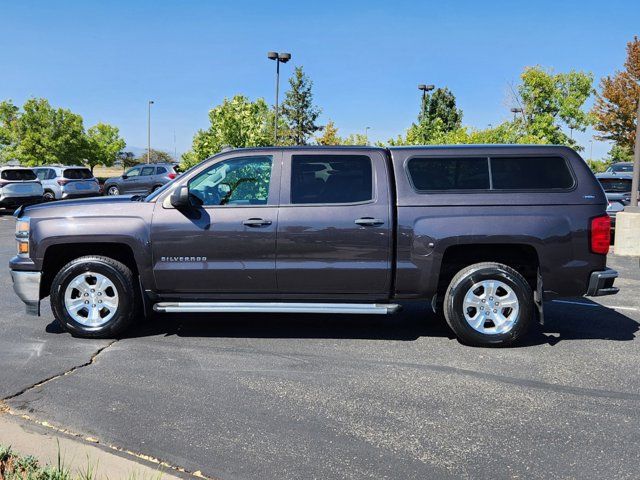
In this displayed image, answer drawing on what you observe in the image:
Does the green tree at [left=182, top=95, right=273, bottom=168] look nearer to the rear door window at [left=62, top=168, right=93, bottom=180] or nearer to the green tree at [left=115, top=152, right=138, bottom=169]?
Answer: the rear door window at [left=62, top=168, right=93, bottom=180]

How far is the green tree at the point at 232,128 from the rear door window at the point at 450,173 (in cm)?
1599

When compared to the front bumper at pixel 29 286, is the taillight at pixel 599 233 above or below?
above

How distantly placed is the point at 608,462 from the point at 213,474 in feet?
7.38

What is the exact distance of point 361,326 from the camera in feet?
21.7

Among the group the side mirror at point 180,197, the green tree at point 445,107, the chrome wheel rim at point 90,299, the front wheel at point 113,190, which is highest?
the green tree at point 445,107

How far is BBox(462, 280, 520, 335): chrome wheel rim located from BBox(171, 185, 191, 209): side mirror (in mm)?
2782

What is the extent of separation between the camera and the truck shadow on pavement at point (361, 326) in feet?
20.4

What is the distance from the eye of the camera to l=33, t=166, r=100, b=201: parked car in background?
2467cm

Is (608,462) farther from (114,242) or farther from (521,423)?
(114,242)

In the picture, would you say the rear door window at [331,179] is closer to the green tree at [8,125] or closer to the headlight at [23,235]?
the headlight at [23,235]

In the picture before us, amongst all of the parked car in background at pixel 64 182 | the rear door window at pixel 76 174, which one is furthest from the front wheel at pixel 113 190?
the parked car in background at pixel 64 182

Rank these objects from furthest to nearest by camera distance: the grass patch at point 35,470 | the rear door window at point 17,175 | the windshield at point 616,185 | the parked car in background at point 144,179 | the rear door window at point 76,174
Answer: the parked car in background at point 144,179 → the rear door window at point 76,174 → the rear door window at point 17,175 → the windshield at point 616,185 → the grass patch at point 35,470

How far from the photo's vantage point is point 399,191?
576 cm

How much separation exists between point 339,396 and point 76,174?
77.7 ft
